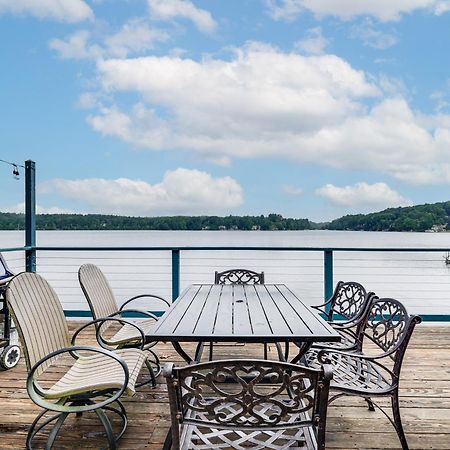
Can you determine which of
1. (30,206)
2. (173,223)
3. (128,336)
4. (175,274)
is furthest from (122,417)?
(173,223)

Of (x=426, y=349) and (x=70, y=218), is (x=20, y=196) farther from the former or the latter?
(x=426, y=349)

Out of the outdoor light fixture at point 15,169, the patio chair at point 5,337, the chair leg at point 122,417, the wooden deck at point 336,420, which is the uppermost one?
the outdoor light fixture at point 15,169

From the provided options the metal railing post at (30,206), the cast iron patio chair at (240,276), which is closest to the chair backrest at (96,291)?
the cast iron patio chair at (240,276)

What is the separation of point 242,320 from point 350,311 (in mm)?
1219

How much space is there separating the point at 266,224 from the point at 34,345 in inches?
274

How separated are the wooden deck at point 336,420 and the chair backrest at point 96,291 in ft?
2.20

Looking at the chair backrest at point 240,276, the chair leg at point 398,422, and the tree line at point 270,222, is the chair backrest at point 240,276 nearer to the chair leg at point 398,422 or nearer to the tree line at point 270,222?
the chair leg at point 398,422

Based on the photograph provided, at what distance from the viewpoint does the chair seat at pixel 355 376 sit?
215cm

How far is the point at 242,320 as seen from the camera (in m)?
2.47

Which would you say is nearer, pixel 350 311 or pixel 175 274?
pixel 350 311

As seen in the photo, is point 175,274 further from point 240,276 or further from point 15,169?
point 15,169

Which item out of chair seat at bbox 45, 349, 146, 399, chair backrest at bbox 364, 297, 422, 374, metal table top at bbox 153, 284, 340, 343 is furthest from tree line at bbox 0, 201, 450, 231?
chair backrest at bbox 364, 297, 422, 374

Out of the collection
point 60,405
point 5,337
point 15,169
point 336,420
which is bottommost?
point 336,420

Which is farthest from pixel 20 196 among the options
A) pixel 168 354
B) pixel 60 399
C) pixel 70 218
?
pixel 60 399
